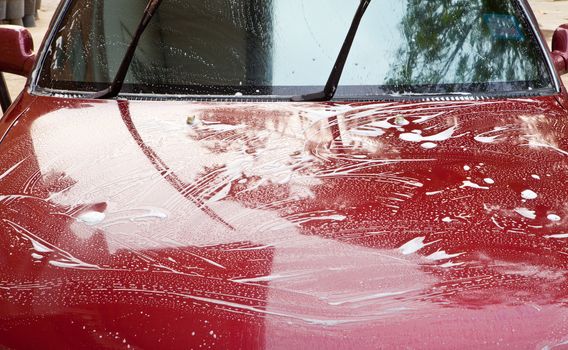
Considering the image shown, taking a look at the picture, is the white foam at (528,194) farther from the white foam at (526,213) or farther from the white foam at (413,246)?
the white foam at (413,246)

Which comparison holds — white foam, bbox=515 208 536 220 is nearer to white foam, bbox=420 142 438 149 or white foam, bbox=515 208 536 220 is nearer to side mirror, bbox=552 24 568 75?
white foam, bbox=420 142 438 149

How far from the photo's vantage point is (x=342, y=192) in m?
1.86

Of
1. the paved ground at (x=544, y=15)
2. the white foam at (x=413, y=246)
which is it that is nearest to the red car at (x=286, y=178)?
the white foam at (x=413, y=246)

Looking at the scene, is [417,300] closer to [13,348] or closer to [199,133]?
[13,348]

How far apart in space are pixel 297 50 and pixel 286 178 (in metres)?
0.73

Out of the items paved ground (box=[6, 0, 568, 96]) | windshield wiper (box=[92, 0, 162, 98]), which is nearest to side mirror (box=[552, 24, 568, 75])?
windshield wiper (box=[92, 0, 162, 98])

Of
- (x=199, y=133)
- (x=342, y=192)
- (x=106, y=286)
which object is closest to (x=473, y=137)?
(x=342, y=192)

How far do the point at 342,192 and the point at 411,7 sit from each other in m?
1.02

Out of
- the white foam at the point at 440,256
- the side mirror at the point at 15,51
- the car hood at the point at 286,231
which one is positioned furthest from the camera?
the side mirror at the point at 15,51

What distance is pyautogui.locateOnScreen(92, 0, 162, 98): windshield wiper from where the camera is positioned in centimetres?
253

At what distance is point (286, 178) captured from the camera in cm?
192

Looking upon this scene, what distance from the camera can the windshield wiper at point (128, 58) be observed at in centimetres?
253

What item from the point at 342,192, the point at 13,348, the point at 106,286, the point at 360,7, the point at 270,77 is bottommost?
the point at 13,348

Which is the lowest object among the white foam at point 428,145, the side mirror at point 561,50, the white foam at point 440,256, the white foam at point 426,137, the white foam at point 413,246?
the white foam at point 440,256
